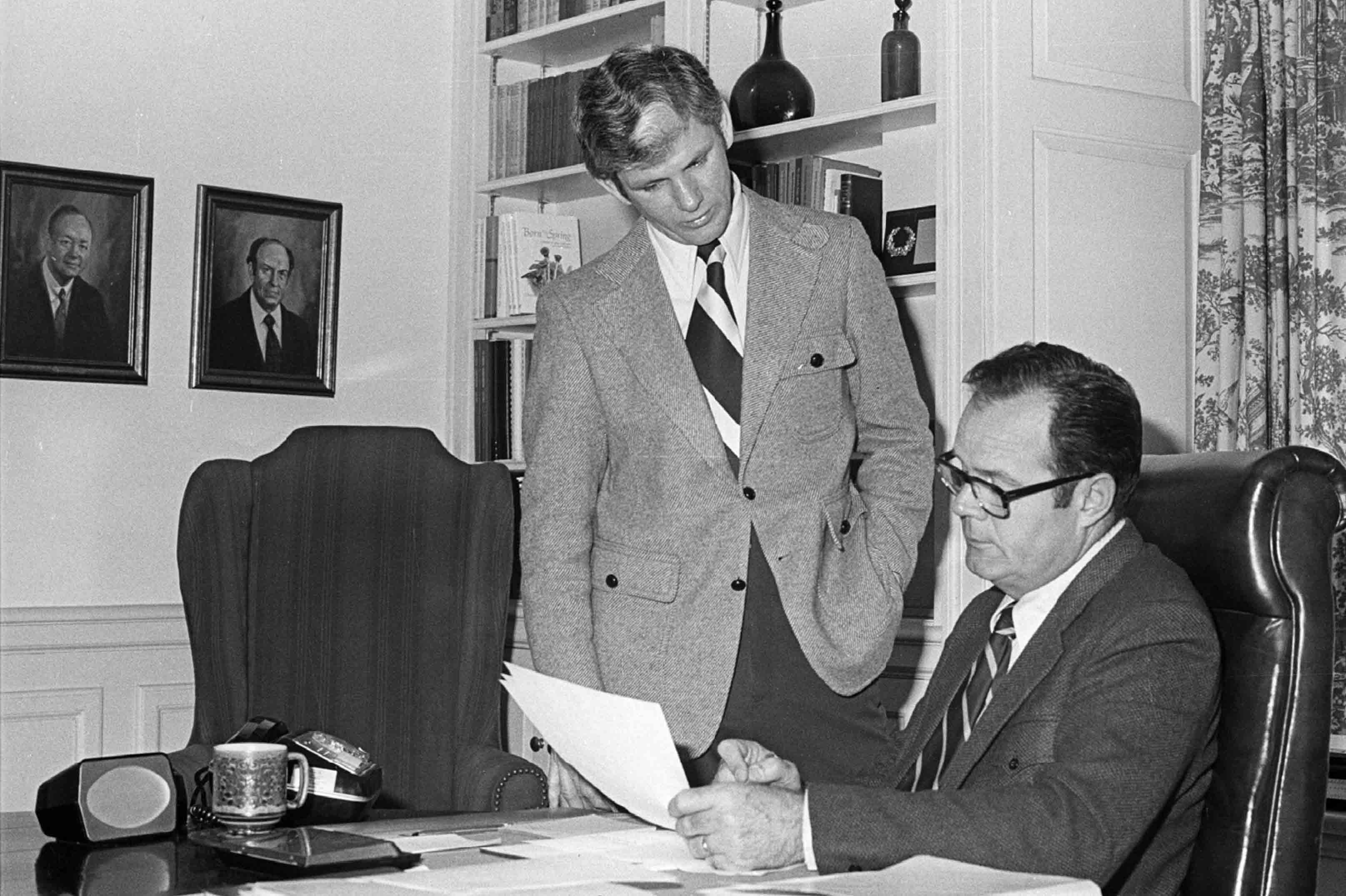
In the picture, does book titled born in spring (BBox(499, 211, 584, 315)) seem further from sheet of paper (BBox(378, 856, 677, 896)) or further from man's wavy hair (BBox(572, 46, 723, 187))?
sheet of paper (BBox(378, 856, 677, 896))

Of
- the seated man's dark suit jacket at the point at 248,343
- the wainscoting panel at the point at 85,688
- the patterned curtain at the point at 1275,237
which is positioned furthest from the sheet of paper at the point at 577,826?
the seated man's dark suit jacket at the point at 248,343

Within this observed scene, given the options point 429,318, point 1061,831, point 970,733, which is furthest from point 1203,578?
point 429,318

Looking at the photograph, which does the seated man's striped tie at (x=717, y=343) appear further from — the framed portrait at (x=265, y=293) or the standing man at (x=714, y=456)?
the framed portrait at (x=265, y=293)

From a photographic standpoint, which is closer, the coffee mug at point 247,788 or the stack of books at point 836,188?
the coffee mug at point 247,788

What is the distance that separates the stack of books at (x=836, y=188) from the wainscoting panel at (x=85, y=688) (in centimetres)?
192

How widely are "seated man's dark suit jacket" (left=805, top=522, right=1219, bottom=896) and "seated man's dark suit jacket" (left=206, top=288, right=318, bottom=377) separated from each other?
2.90m

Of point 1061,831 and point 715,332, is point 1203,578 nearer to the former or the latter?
point 1061,831

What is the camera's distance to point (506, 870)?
154cm

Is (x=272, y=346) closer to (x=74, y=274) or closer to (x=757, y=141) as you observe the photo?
(x=74, y=274)

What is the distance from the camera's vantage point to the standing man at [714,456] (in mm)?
2334

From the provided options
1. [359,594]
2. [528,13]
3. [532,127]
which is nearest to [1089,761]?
[359,594]

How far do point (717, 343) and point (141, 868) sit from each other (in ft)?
3.81

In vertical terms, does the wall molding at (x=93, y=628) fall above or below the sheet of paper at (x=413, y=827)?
above

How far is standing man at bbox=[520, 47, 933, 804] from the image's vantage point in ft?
A: 7.66
